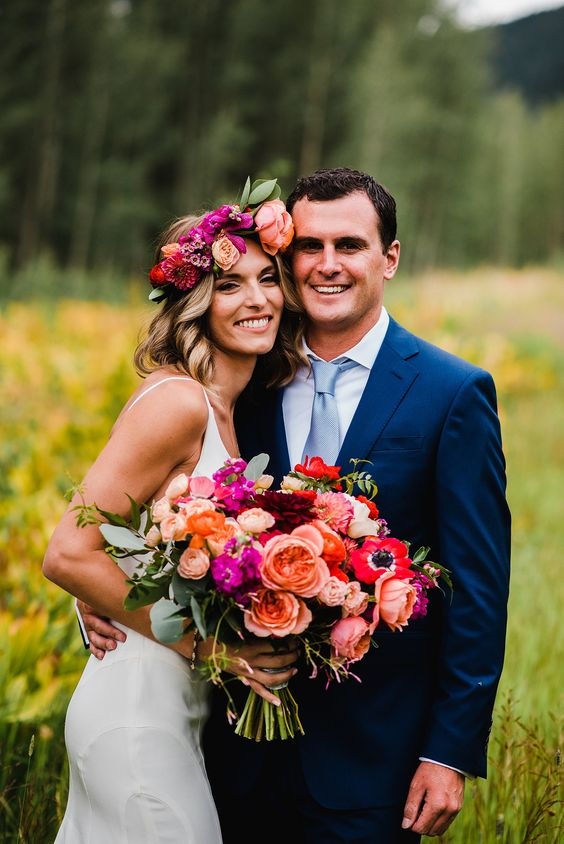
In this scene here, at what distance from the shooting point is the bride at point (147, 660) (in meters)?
2.33

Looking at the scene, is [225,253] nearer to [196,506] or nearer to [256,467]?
[256,467]

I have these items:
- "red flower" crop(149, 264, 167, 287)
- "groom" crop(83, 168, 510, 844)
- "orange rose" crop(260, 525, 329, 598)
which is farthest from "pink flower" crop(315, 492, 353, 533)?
"red flower" crop(149, 264, 167, 287)

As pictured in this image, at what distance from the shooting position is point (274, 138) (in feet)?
105

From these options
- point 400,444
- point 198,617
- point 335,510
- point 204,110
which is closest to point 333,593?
point 335,510

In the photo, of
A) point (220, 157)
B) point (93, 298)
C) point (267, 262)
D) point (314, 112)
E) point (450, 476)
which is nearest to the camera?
point (450, 476)

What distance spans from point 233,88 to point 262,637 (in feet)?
100

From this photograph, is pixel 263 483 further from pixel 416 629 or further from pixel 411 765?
pixel 411 765

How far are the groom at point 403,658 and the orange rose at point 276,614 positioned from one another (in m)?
0.53

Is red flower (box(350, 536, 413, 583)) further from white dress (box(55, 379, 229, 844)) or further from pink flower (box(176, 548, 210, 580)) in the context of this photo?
white dress (box(55, 379, 229, 844))

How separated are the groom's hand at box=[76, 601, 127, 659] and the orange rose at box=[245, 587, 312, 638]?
0.68 m

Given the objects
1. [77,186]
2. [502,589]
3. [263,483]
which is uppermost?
[77,186]

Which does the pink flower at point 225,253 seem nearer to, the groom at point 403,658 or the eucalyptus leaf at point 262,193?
the eucalyptus leaf at point 262,193

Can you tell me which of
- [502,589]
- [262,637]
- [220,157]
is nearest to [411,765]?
[502,589]

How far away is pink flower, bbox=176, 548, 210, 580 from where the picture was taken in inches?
77.0
